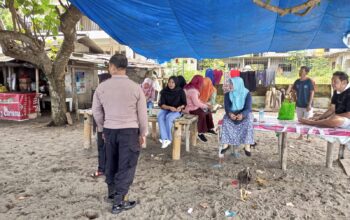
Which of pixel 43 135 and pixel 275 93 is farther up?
pixel 275 93

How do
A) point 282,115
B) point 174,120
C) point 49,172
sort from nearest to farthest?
point 49,172 < point 282,115 < point 174,120

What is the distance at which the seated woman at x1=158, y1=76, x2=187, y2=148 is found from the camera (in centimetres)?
513

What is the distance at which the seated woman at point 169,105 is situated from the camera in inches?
202

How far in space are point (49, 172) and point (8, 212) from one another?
4.20 feet

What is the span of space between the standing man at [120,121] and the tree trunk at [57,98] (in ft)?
18.1

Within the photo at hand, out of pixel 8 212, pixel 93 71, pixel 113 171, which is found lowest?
pixel 8 212

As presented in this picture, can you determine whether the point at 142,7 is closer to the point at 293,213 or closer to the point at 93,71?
the point at 293,213

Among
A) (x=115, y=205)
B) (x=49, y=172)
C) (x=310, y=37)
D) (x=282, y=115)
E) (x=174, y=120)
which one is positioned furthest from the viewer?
(x=310, y=37)

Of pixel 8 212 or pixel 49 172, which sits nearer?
pixel 8 212

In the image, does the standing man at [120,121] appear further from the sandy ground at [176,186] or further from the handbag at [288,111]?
the handbag at [288,111]

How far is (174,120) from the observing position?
500cm

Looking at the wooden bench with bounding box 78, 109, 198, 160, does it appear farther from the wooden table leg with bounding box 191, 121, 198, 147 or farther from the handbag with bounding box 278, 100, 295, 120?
the handbag with bounding box 278, 100, 295, 120

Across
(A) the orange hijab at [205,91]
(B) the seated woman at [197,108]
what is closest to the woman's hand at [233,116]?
(B) the seated woman at [197,108]

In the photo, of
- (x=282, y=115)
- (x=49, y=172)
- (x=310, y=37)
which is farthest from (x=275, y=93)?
(x=49, y=172)
